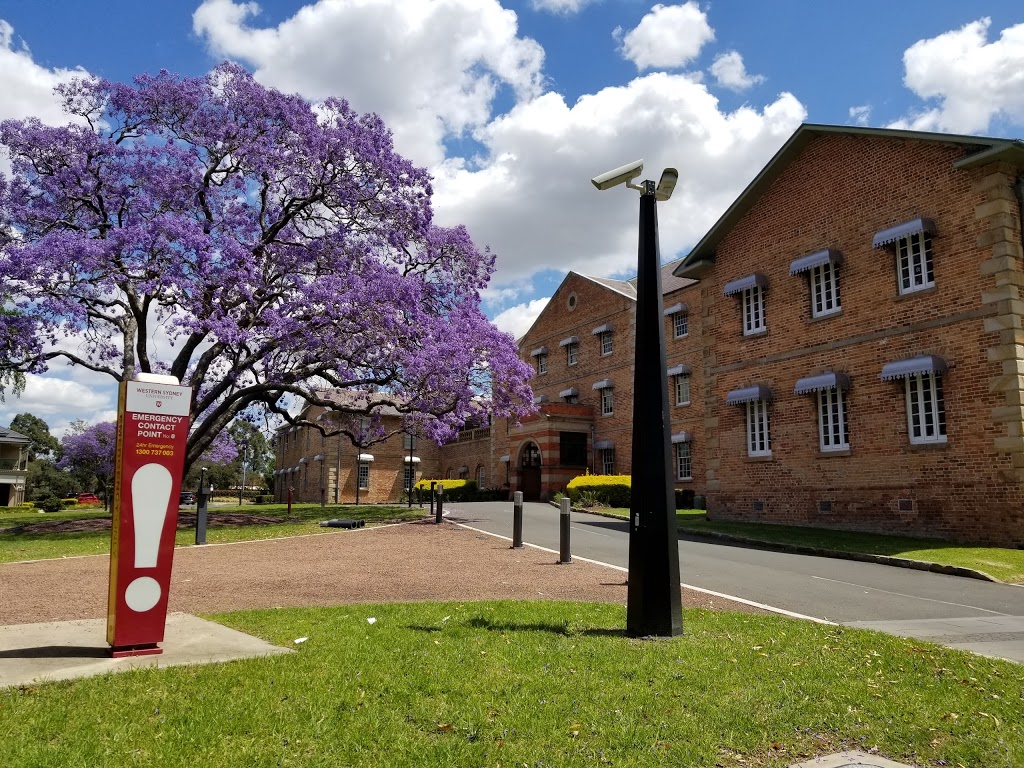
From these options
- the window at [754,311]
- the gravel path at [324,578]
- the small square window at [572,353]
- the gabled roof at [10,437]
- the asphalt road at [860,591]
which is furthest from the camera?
the gabled roof at [10,437]

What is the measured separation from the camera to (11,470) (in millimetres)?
58312

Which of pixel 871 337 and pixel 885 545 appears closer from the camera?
pixel 885 545

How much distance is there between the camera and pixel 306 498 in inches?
2020

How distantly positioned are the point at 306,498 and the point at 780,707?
49.9m

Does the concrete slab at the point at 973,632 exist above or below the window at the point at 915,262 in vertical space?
below

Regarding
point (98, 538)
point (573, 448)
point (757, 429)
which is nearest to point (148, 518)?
point (98, 538)

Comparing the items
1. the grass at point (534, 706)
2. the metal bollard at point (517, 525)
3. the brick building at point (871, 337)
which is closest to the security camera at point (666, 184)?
the grass at point (534, 706)

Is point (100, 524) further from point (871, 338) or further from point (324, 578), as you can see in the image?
point (871, 338)

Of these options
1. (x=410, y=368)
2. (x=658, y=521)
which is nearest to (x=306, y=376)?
(x=410, y=368)

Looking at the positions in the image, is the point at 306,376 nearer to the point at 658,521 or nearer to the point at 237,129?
the point at 237,129

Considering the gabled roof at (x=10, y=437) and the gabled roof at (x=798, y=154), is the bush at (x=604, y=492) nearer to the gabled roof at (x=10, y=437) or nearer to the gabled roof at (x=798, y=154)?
the gabled roof at (x=798, y=154)

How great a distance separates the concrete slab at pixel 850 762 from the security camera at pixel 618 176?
17.5ft

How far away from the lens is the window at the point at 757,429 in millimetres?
19750

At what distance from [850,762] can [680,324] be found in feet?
93.6
